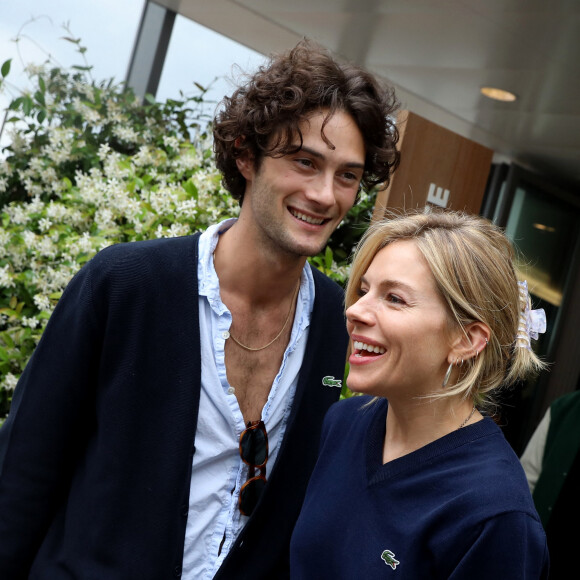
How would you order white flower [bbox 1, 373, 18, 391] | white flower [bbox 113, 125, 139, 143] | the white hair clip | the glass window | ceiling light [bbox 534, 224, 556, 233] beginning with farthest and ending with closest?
ceiling light [bbox 534, 224, 556, 233] < the glass window < white flower [bbox 113, 125, 139, 143] < white flower [bbox 1, 373, 18, 391] < the white hair clip

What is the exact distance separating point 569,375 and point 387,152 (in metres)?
5.61

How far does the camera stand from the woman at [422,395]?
148 cm

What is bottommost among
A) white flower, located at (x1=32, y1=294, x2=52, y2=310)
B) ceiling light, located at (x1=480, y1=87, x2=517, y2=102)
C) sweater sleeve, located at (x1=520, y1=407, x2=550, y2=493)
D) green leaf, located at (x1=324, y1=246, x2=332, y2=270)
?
sweater sleeve, located at (x1=520, y1=407, x2=550, y2=493)

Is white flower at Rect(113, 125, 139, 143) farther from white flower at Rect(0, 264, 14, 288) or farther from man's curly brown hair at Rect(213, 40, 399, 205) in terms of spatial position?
man's curly brown hair at Rect(213, 40, 399, 205)

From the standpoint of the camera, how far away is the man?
6.14ft

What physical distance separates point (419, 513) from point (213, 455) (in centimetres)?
63

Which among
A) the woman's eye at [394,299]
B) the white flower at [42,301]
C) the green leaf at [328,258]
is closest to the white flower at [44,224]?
the white flower at [42,301]

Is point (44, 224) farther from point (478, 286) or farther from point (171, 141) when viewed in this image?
point (478, 286)

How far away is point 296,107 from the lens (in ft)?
7.00

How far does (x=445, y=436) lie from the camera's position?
1.59 meters

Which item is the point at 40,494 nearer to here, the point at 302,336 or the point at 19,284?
the point at 302,336

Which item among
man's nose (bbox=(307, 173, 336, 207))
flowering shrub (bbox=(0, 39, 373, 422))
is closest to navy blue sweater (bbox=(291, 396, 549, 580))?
man's nose (bbox=(307, 173, 336, 207))

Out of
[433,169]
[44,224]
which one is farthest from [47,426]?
[433,169]

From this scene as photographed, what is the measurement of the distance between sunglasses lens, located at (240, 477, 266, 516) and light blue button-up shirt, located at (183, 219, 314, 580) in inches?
0.7
